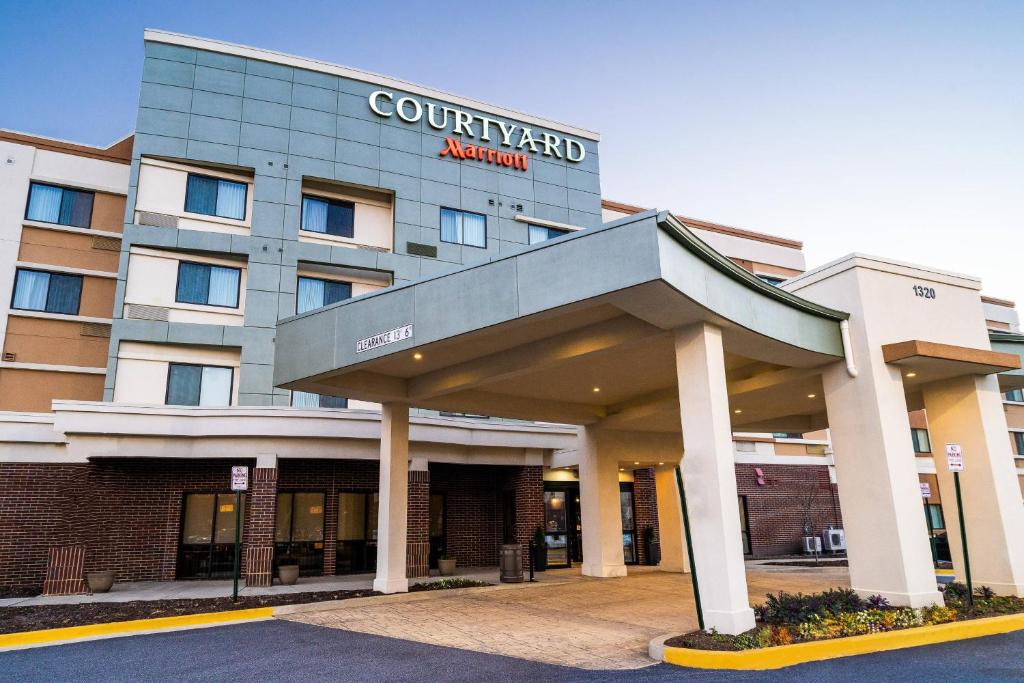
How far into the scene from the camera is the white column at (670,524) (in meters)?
23.4

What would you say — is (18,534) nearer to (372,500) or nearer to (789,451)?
(372,500)

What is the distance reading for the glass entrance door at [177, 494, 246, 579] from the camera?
20922 mm

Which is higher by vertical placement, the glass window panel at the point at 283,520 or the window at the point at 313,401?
the window at the point at 313,401

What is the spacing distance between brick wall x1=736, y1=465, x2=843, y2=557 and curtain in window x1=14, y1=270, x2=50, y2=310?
26487 mm

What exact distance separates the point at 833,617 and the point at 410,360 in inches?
359

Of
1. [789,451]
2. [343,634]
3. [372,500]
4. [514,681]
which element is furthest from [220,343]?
[789,451]

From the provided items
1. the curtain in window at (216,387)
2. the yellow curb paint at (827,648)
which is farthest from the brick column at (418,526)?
the yellow curb paint at (827,648)

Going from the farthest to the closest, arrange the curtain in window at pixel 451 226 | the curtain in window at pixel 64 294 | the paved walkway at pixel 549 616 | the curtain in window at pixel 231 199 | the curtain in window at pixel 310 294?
the curtain in window at pixel 451 226, the curtain in window at pixel 310 294, the curtain in window at pixel 231 199, the curtain in window at pixel 64 294, the paved walkway at pixel 549 616

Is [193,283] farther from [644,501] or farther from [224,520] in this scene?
[644,501]

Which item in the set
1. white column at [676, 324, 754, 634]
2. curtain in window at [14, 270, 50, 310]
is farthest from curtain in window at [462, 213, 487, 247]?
white column at [676, 324, 754, 634]

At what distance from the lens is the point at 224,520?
21344 millimetres

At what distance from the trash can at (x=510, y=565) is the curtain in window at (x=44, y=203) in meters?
18.2

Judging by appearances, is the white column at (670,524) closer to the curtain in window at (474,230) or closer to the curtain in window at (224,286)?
the curtain in window at (474,230)

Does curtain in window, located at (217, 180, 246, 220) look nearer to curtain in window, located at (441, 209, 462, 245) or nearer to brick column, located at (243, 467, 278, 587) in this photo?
curtain in window, located at (441, 209, 462, 245)
